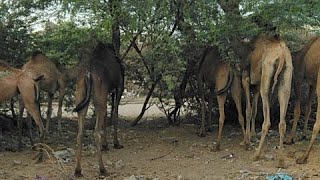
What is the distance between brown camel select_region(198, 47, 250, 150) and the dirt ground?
0.57 m

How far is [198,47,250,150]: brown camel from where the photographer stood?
10891 mm

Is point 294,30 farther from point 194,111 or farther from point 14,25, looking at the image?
point 14,25

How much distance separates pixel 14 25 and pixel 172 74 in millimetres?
3546

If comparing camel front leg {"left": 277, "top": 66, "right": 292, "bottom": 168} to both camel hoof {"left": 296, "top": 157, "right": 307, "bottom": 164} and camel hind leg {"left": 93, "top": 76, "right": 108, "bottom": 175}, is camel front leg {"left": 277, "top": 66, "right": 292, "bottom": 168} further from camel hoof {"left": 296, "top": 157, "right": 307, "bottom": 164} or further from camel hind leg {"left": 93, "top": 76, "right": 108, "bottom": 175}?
camel hind leg {"left": 93, "top": 76, "right": 108, "bottom": 175}

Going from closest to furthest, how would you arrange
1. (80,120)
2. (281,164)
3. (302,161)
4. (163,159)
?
(80,120), (281,164), (302,161), (163,159)

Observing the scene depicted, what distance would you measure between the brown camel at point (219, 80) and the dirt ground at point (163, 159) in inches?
22.4

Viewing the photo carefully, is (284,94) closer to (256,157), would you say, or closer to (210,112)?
(256,157)

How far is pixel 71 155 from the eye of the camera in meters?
10.3

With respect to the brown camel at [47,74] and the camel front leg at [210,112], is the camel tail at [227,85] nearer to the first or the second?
the camel front leg at [210,112]

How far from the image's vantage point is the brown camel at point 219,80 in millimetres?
10891

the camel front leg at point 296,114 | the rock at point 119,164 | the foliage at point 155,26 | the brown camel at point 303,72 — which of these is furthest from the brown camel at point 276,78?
the rock at point 119,164

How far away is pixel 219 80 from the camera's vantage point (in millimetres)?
11211

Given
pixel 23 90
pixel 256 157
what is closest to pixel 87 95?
pixel 23 90

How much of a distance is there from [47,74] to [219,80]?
3374mm
